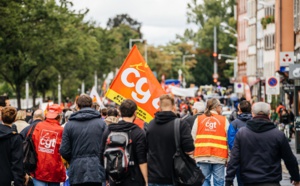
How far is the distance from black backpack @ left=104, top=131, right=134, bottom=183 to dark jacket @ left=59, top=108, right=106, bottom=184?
134 cm

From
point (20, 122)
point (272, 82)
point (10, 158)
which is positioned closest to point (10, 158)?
point (10, 158)

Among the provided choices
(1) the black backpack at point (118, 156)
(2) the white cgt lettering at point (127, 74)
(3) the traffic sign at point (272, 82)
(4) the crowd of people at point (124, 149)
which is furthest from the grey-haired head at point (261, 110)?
(3) the traffic sign at point (272, 82)

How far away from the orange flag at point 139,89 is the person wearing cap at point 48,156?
2562 millimetres

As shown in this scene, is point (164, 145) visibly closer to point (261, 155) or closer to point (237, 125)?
point (261, 155)

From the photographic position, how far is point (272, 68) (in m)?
84.2

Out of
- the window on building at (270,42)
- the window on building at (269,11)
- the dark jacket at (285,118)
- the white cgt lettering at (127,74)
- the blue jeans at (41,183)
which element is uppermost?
the window on building at (269,11)

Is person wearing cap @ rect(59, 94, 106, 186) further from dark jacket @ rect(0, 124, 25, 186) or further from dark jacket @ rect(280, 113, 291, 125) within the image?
dark jacket @ rect(280, 113, 291, 125)

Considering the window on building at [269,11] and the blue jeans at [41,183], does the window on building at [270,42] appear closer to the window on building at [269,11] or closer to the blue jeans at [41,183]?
the window on building at [269,11]

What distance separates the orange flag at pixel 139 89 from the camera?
17.3m

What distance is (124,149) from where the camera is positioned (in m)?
12.3

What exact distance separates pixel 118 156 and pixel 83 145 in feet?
5.46

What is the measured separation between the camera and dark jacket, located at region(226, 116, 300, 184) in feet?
40.5

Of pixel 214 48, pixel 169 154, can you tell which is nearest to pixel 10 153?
pixel 169 154

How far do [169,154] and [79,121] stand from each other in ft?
6.53
